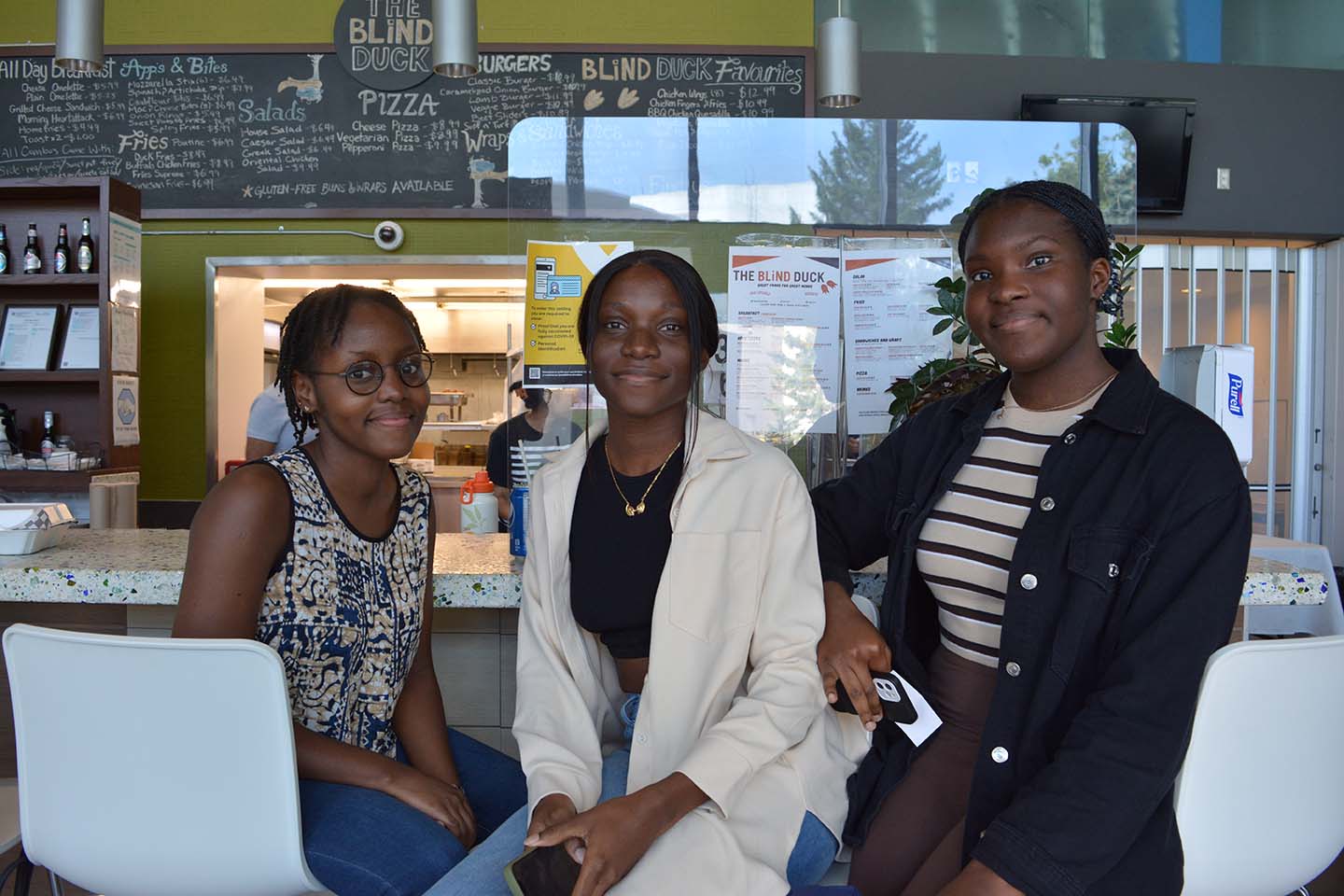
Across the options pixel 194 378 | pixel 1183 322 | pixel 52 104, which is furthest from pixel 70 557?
pixel 1183 322

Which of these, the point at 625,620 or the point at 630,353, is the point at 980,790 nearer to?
the point at 625,620

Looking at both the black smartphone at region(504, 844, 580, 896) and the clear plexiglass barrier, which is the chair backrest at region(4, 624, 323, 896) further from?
the clear plexiglass barrier

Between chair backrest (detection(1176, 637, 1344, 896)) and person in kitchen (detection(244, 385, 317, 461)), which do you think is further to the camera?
person in kitchen (detection(244, 385, 317, 461))

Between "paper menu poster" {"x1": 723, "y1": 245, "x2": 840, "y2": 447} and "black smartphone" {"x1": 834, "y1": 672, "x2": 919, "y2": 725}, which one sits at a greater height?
"paper menu poster" {"x1": 723, "y1": 245, "x2": 840, "y2": 447}

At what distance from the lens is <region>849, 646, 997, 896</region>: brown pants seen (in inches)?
58.6

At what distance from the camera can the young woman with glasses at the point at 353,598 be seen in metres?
1.37

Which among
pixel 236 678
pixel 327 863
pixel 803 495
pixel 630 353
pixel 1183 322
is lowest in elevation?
pixel 327 863

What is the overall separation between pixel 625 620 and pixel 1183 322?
17.7ft

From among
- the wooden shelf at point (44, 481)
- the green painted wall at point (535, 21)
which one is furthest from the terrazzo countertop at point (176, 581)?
the green painted wall at point (535, 21)

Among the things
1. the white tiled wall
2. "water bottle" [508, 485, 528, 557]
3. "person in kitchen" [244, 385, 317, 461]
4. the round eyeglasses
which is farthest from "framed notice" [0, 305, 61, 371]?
the round eyeglasses

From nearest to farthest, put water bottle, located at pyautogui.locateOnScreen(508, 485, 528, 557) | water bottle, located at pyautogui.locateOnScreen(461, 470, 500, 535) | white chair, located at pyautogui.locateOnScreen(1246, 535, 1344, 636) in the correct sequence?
water bottle, located at pyautogui.locateOnScreen(508, 485, 528, 557) → water bottle, located at pyautogui.locateOnScreen(461, 470, 500, 535) → white chair, located at pyautogui.locateOnScreen(1246, 535, 1344, 636)

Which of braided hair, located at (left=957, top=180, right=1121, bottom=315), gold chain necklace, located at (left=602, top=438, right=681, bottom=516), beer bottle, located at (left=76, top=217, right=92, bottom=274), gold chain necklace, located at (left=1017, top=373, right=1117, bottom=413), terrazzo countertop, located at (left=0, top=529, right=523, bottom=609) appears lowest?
terrazzo countertop, located at (left=0, top=529, right=523, bottom=609)

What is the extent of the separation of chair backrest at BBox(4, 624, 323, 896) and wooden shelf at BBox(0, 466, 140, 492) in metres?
3.32

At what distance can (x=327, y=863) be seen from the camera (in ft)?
4.35
